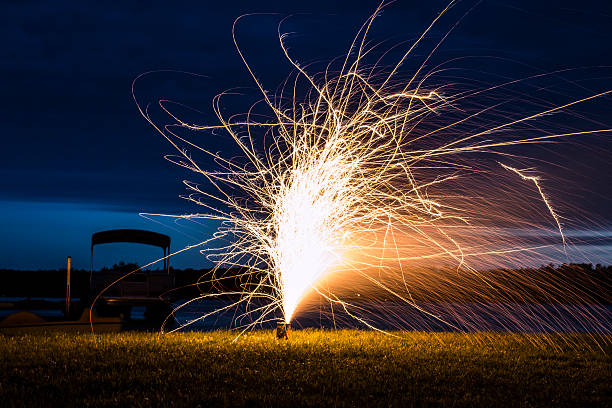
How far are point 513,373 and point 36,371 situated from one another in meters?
8.04

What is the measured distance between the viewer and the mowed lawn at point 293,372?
8117 millimetres

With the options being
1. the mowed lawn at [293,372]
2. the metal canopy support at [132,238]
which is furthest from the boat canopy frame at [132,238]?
the mowed lawn at [293,372]

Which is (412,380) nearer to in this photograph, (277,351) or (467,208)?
(277,351)

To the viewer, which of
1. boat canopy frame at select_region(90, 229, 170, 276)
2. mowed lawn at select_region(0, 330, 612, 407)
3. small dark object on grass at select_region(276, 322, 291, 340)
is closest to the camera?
mowed lawn at select_region(0, 330, 612, 407)

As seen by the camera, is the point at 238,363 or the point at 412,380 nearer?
the point at 412,380

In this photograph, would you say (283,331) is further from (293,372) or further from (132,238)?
(132,238)

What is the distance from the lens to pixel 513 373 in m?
10.4

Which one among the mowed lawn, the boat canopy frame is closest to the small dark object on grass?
the mowed lawn

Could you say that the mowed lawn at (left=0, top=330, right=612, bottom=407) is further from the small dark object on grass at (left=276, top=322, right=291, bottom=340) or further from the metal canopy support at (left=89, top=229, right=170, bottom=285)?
the metal canopy support at (left=89, top=229, right=170, bottom=285)

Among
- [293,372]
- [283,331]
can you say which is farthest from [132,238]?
[293,372]

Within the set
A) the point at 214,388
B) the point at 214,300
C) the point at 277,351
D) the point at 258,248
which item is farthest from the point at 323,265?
the point at 214,300

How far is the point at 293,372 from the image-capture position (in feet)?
32.2

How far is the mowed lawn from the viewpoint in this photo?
812 cm

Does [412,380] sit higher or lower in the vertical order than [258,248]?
lower
